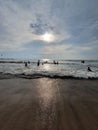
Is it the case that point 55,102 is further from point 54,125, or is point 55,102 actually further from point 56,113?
point 54,125

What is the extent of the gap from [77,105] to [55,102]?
41.9 inches

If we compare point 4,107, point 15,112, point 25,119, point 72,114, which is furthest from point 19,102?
point 72,114

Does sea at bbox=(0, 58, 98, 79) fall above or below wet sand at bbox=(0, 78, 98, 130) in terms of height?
below

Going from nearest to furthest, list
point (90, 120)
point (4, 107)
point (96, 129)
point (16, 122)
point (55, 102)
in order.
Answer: point (96, 129)
point (16, 122)
point (90, 120)
point (4, 107)
point (55, 102)

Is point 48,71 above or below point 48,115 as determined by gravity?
below

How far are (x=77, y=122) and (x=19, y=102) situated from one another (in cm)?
301

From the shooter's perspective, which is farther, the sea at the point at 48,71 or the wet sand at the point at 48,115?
the sea at the point at 48,71

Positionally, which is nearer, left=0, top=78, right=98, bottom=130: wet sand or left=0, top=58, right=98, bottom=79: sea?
left=0, top=78, right=98, bottom=130: wet sand

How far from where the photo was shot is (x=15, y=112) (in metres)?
5.38

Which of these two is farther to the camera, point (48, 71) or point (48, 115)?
point (48, 71)

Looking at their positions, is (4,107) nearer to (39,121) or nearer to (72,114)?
(39,121)

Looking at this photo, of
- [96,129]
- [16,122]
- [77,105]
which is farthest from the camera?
[77,105]

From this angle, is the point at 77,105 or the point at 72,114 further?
the point at 77,105

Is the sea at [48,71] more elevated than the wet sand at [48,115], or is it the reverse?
the wet sand at [48,115]
